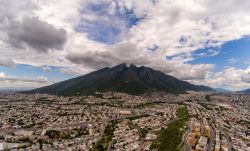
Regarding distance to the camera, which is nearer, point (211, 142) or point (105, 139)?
point (211, 142)

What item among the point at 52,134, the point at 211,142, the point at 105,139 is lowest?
the point at 211,142

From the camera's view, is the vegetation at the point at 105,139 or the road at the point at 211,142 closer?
the road at the point at 211,142

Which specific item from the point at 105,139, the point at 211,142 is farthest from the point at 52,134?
the point at 211,142

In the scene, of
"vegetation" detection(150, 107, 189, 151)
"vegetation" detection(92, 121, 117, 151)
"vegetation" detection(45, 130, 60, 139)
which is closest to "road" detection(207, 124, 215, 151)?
"vegetation" detection(150, 107, 189, 151)

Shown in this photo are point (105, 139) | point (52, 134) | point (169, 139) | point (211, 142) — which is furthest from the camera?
point (52, 134)

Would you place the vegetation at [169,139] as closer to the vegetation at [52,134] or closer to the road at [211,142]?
the road at [211,142]

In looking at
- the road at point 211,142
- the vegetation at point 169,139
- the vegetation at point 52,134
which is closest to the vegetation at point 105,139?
the vegetation at point 169,139

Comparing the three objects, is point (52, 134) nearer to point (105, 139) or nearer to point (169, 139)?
point (105, 139)

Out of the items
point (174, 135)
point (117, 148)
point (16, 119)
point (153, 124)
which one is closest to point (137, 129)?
point (153, 124)

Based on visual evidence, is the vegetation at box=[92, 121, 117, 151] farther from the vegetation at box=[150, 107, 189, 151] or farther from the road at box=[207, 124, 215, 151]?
the road at box=[207, 124, 215, 151]
